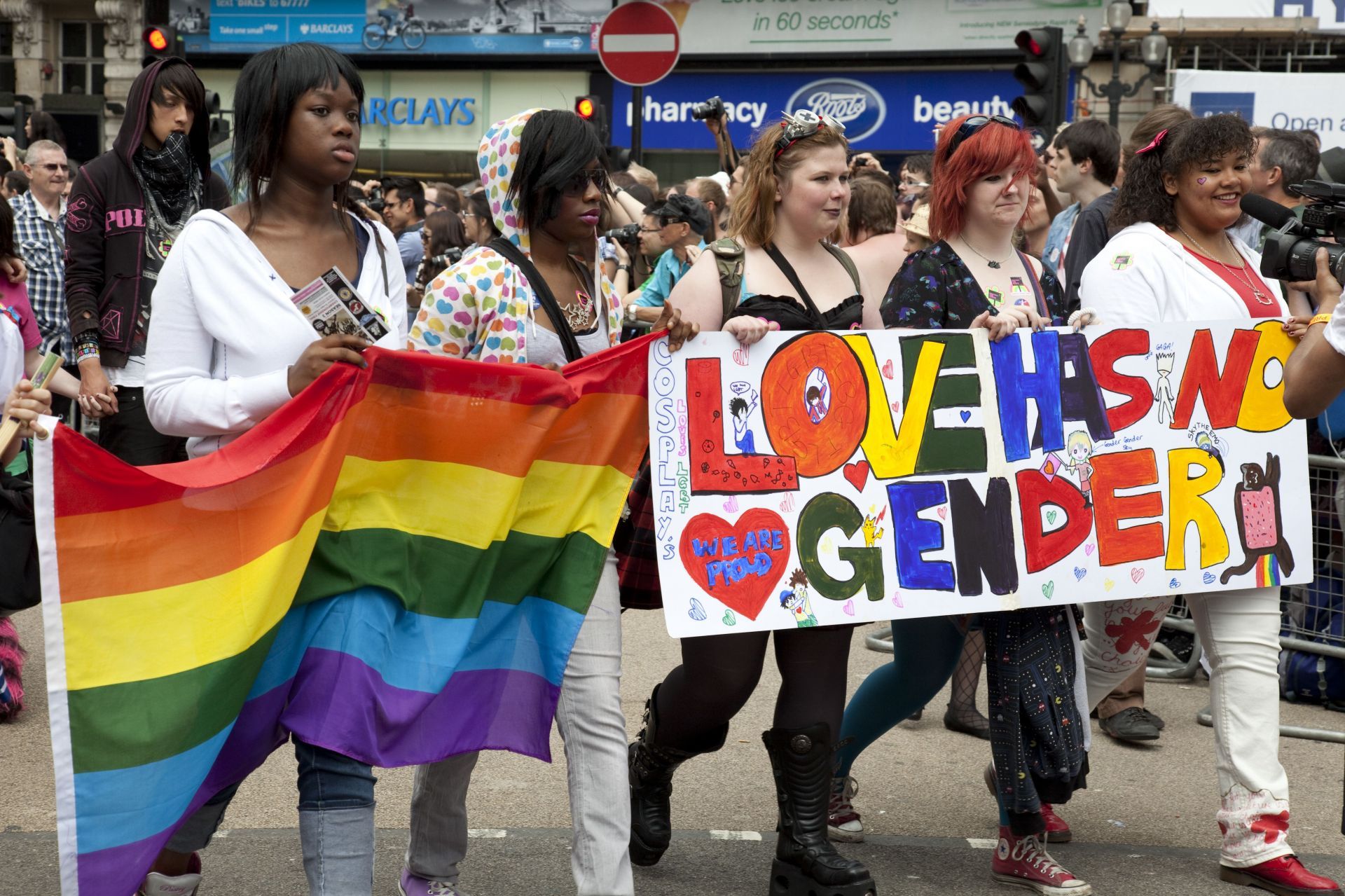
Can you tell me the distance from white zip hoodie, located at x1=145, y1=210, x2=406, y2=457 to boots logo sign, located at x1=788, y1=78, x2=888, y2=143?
74.9ft

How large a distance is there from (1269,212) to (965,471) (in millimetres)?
1048

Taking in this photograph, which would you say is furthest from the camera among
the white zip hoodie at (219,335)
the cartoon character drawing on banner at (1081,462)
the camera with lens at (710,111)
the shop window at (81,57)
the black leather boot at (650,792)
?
the shop window at (81,57)

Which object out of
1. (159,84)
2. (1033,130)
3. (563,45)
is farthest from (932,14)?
(159,84)

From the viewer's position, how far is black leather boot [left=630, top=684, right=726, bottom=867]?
412 cm

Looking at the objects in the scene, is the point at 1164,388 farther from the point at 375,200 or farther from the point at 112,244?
the point at 375,200

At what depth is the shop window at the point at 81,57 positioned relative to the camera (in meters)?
29.5

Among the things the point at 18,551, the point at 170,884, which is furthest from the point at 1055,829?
the point at 18,551

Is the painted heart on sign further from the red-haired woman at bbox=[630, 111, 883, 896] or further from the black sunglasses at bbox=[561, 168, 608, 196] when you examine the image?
the black sunglasses at bbox=[561, 168, 608, 196]

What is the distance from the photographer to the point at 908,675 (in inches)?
170

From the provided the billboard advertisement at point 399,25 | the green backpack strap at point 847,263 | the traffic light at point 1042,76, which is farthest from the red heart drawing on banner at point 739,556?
the billboard advertisement at point 399,25

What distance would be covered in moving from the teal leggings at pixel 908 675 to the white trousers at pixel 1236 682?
1.63ft

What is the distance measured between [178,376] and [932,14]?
23893 mm

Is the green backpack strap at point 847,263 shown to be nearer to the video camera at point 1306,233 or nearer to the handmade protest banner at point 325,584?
the handmade protest banner at point 325,584

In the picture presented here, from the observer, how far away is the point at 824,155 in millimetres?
4172
